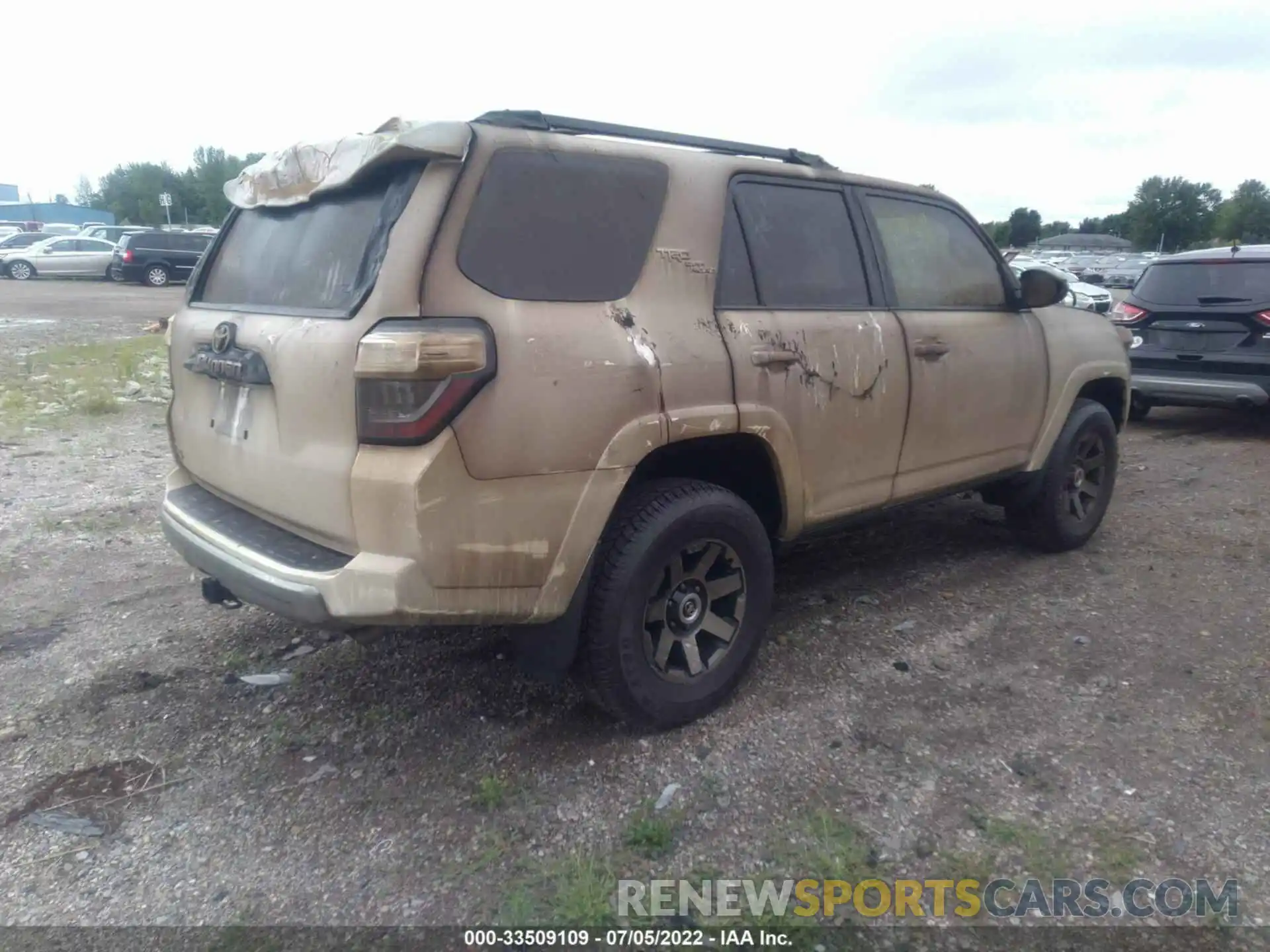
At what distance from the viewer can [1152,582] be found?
4.62 metres

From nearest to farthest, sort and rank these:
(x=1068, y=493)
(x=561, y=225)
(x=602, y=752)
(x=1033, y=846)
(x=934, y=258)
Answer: (x=1033, y=846) → (x=561, y=225) → (x=602, y=752) → (x=934, y=258) → (x=1068, y=493)

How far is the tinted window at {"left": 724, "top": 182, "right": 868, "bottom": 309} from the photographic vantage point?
344cm

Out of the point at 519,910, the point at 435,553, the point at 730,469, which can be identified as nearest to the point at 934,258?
the point at 730,469

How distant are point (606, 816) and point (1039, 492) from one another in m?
3.03

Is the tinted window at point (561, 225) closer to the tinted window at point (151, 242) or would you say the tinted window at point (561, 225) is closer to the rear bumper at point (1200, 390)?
the rear bumper at point (1200, 390)

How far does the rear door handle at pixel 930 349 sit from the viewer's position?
3918 mm

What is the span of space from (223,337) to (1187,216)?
3228 inches

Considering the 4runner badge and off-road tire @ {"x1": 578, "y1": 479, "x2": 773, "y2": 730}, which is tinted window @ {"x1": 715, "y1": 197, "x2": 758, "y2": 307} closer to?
off-road tire @ {"x1": 578, "y1": 479, "x2": 773, "y2": 730}

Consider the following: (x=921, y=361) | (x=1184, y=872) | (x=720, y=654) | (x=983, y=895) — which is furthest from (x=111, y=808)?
(x=921, y=361)

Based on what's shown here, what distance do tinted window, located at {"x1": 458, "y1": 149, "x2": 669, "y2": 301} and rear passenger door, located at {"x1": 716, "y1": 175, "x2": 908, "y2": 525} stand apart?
39 cm

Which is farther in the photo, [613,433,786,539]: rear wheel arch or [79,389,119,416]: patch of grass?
[79,389,119,416]: patch of grass

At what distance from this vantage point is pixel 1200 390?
7875 millimetres

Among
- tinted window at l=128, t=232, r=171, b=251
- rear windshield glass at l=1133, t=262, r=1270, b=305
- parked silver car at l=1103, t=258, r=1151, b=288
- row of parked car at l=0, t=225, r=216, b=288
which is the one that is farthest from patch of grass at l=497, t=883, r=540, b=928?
parked silver car at l=1103, t=258, r=1151, b=288

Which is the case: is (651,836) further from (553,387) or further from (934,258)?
(934,258)
